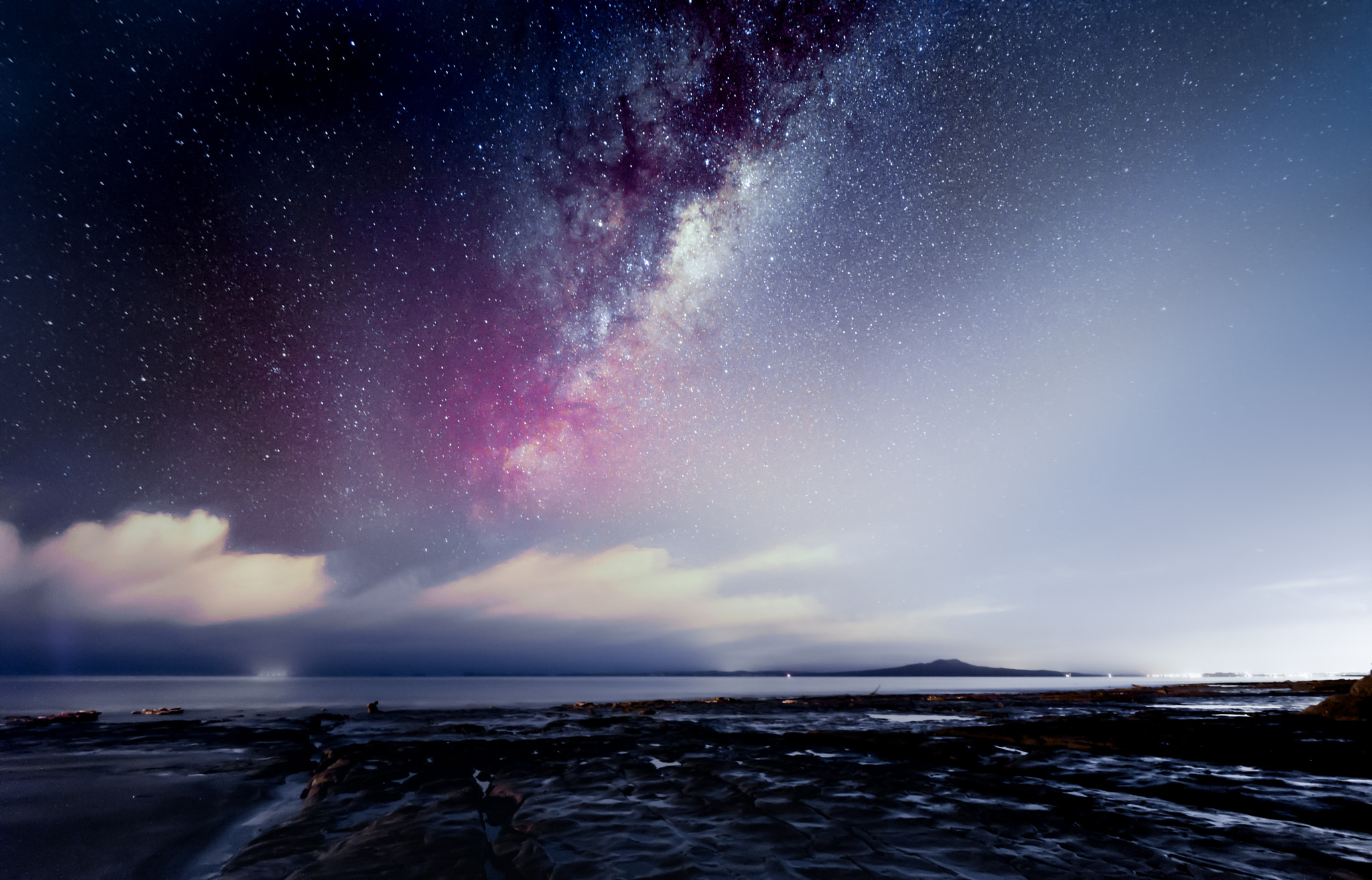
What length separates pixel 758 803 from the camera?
12648 mm

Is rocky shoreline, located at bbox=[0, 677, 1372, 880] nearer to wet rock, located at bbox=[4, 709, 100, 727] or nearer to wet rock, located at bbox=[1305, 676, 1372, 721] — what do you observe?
wet rock, located at bbox=[1305, 676, 1372, 721]

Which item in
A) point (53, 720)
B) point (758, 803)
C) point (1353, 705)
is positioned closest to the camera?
point (758, 803)

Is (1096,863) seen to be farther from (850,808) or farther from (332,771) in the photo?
(332,771)

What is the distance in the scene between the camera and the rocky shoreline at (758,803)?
883 cm

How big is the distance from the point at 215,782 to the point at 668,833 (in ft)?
51.4

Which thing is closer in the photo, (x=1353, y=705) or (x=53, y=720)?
(x=1353, y=705)

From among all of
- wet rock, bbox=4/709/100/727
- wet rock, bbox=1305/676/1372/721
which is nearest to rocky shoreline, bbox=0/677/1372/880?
wet rock, bbox=1305/676/1372/721

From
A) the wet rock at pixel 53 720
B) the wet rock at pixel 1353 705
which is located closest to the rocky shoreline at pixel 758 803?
the wet rock at pixel 1353 705

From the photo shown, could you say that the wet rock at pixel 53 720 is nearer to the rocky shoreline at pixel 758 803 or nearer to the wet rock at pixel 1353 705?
the rocky shoreline at pixel 758 803

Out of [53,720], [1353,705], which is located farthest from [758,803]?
[53,720]

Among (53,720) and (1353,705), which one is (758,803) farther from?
(53,720)

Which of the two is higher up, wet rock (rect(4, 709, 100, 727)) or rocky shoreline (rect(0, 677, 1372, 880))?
rocky shoreline (rect(0, 677, 1372, 880))

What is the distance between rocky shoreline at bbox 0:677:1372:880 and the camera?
8.83m

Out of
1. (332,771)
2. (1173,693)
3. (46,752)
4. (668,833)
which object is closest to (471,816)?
(668,833)
